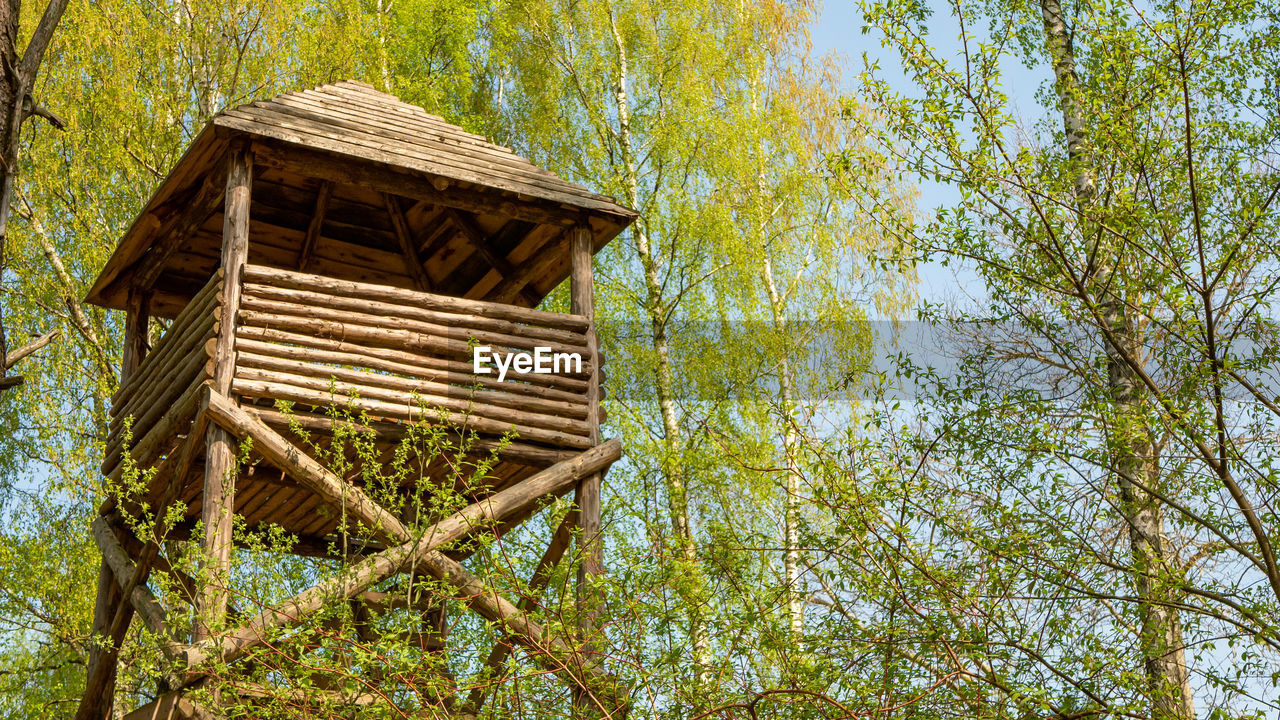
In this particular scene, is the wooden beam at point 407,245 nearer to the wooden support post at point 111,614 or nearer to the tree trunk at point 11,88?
the wooden support post at point 111,614

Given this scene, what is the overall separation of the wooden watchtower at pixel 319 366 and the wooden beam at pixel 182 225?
0.02 metres

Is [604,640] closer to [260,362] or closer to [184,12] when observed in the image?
[260,362]

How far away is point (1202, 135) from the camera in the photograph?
7.57 meters

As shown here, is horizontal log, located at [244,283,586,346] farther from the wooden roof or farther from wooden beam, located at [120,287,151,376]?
wooden beam, located at [120,287,151,376]

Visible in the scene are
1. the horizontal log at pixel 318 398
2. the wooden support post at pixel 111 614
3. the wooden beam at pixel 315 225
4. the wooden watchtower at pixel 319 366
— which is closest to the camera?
the wooden watchtower at pixel 319 366

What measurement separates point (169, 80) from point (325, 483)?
29.3 feet

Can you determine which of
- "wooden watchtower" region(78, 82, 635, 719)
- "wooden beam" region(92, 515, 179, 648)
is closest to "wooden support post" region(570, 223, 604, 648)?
"wooden watchtower" region(78, 82, 635, 719)

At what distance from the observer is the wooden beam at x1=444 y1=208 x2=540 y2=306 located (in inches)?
410

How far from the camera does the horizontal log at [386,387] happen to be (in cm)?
805

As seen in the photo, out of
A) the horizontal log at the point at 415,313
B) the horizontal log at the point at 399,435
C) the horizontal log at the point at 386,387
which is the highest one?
the horizontal log at the point at 415,313

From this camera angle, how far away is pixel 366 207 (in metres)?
11.2

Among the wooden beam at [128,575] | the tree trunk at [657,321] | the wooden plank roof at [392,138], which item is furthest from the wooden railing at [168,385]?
the tree trunk at [657,321]

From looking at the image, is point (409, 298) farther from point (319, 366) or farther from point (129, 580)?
point (129, 580)

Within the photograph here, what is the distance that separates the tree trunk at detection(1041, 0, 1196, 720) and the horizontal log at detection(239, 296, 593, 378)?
11.3ft
